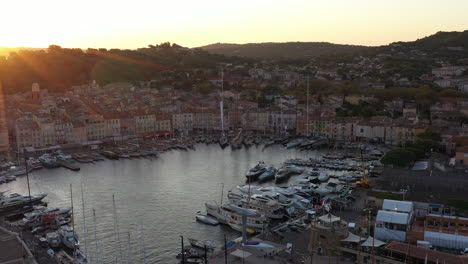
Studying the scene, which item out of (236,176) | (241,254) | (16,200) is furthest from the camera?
(236,176)

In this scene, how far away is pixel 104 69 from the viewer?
36656 millimetres

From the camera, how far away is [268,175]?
11938mm

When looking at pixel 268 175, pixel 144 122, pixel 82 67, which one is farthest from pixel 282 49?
pixel 268 175

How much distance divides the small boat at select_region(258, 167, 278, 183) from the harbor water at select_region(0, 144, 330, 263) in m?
0.56

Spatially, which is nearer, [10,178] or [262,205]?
[262,205]

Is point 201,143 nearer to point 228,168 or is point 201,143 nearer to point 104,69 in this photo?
point 228,168

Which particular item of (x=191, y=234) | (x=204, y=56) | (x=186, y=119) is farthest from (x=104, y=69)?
(x=191, y=234)

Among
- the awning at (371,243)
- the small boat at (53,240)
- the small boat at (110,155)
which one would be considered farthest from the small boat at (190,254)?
the small boat at (110,155)

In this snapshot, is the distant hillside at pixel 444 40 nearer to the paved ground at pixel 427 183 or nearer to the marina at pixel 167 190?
the marina at pixel 167 190

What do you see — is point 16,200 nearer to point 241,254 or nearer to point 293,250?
point 241,254

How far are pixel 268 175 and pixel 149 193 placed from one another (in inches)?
130

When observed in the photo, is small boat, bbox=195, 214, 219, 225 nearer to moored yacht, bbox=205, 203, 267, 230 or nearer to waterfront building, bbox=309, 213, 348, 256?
moored yacht, bbox=205, 203, 267, 230

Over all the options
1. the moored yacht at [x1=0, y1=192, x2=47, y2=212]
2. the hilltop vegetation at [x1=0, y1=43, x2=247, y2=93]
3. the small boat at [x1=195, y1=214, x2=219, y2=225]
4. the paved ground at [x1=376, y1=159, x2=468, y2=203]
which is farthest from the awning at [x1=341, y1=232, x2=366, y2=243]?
the hilltop vegetation at [x1=0, y1=43, x2=247, y2=93]

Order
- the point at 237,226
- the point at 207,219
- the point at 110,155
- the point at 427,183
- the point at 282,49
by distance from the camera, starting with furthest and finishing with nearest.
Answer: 1. the point at 282,49
2. the point at 110,155
3. the point at 427,183
4. the point at 207,219
5. the point at 237,226
